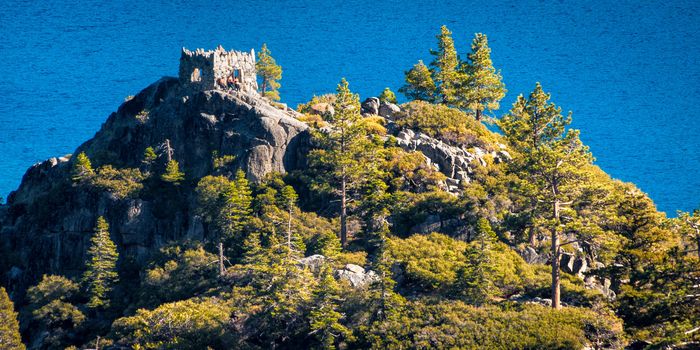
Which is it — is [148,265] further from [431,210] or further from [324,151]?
[431,210]

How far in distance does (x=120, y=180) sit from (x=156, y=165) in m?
4.07

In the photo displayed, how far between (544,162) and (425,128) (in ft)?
96.5

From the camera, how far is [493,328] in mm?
65562

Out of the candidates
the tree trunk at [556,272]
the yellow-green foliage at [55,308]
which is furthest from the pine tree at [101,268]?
the tree trunk at [556,272]

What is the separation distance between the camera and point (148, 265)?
8875 cm

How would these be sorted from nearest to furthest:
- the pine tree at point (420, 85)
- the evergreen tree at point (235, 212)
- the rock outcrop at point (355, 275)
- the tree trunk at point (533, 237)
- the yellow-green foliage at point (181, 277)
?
1. the tree trunk at point (533, 237)
2. the rock outcrop at point (355, 275)
3. the yellow-green foliage at point (181, 277)
4. the evergreen tree at point (235, 212)
5. the pine tree at point (420, 85)

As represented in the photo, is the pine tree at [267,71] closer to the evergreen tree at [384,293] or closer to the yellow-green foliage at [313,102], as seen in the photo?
the yellow-green foliage at [313,102]

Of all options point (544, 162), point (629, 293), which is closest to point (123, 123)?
point (544, 162)

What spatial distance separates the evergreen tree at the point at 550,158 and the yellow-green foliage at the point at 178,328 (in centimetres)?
2506

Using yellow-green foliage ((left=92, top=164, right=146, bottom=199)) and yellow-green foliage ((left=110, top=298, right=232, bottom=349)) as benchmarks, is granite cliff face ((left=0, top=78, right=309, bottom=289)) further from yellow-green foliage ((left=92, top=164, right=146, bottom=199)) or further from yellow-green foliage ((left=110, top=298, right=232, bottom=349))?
yellow-green foliage ((left=110, top=298, right=232, bottom=349))

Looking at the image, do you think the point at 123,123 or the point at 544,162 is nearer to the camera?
the point at 544,162

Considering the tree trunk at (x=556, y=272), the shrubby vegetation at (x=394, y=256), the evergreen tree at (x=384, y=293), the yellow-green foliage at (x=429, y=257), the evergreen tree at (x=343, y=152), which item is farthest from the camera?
the evergreen tree at (x=343, y=152)

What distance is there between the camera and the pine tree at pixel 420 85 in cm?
10838

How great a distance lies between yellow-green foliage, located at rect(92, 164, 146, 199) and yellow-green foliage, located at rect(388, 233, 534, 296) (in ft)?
100
